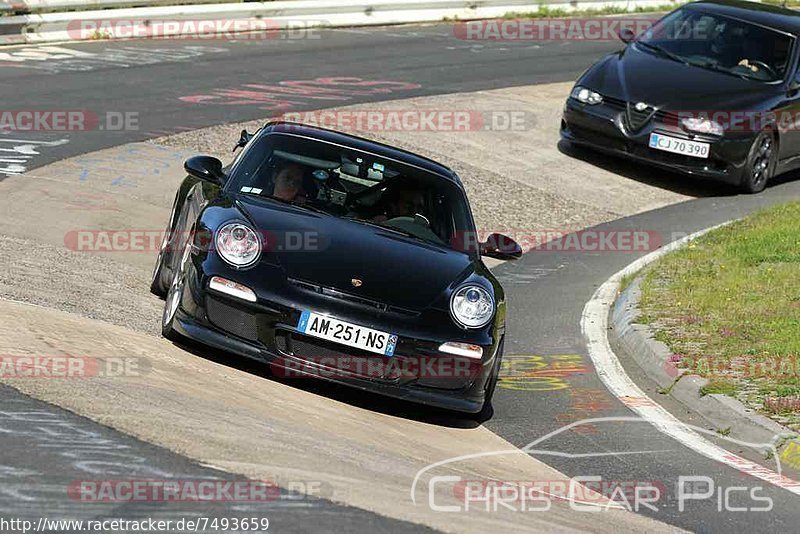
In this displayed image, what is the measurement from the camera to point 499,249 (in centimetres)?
863

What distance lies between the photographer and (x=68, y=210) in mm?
11383

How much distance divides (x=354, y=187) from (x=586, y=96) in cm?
772

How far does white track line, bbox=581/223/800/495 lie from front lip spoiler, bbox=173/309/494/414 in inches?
52.4

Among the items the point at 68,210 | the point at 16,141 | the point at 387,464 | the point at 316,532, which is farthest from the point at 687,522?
the point at 16,141

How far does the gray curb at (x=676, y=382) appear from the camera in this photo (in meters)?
7.80

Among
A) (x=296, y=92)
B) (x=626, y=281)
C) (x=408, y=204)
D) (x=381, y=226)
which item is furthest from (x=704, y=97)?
(x=381, y=226)

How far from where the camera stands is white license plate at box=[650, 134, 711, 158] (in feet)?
49.9

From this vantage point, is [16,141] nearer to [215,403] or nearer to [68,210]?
[68,210]

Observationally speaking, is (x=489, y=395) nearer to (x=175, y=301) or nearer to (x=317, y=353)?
(x=317, y=353)

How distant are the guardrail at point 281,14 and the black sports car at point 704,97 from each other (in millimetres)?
6879

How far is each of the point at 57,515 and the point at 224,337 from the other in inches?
93.2

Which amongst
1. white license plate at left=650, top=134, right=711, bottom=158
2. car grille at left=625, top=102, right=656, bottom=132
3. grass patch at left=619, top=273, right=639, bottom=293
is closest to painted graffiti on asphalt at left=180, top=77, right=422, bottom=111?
car grille at left=625, top=102, right=656, bottom=132

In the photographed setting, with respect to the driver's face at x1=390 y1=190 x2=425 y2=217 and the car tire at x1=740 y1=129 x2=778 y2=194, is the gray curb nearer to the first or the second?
the driver's face at x1=390 y1=190 x2=425 y2=217

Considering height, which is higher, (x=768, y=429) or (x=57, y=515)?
(x=57, y=515)
